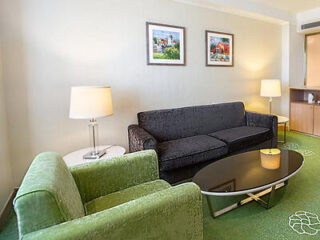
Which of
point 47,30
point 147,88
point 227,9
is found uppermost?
point 227,9

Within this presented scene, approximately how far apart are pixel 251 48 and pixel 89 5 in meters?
3.05

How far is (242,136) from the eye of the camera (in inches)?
113

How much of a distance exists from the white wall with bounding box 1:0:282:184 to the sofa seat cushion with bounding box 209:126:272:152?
78 centimetres

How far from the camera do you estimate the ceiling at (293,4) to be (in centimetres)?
394

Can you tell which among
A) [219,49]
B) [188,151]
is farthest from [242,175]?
[219,49]

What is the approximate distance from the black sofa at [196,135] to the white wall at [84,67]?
0.34 meters

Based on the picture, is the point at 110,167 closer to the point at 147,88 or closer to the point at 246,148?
the point at 147,88

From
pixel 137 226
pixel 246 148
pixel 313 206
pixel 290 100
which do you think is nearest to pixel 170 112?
pixel 246 148

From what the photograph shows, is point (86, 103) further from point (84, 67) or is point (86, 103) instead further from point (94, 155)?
point (84, 67)

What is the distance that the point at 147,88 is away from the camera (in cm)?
307

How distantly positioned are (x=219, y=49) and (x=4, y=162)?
340 cm

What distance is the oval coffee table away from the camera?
65.8 inches

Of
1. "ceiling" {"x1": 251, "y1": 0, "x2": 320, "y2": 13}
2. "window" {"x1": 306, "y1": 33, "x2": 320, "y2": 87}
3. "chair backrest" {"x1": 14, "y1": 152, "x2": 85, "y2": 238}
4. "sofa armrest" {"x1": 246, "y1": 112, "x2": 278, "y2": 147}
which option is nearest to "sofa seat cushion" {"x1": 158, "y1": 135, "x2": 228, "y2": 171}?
"sofa armrest" {"x1": 246, "y1": 112, "x2": 278, "y2": 147}

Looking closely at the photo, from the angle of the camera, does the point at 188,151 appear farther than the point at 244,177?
Yes
